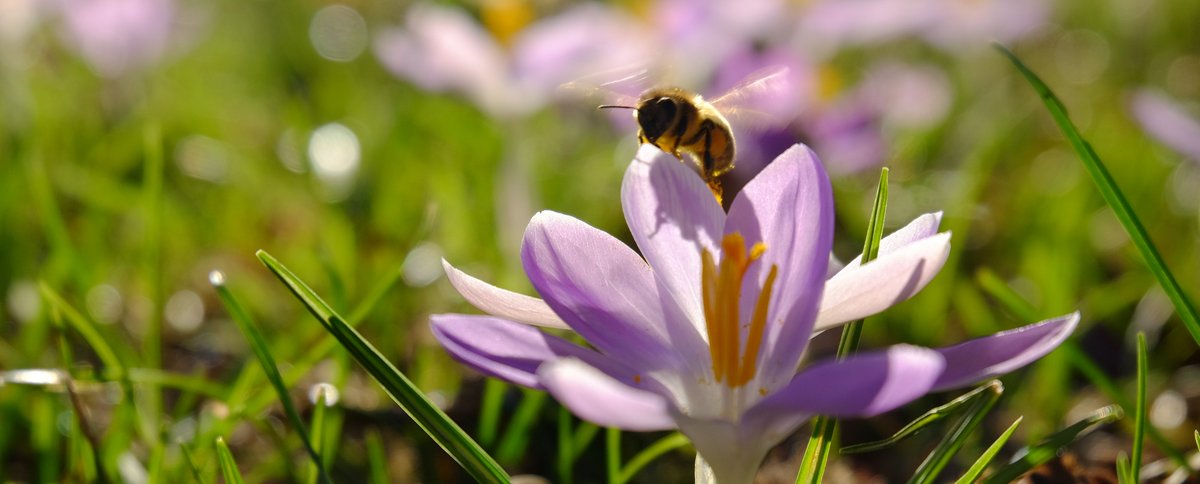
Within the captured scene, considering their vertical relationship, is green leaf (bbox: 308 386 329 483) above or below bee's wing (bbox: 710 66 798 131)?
below

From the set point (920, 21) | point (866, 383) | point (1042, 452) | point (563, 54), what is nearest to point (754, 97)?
point (1042, 452)

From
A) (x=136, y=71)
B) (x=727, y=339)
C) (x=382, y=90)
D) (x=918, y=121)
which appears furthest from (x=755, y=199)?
(x=382, y=90)

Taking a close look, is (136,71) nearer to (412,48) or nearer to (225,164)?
(225,164)

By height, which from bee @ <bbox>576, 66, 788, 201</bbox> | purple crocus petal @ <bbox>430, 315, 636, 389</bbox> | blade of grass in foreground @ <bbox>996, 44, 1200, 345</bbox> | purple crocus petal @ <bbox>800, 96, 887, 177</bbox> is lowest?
purple crocus petal @ <bbox>800, 96, 887, 177</bbox>

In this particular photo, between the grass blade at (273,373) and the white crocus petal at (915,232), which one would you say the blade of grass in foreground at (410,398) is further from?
the white crocus petal at (915,232)

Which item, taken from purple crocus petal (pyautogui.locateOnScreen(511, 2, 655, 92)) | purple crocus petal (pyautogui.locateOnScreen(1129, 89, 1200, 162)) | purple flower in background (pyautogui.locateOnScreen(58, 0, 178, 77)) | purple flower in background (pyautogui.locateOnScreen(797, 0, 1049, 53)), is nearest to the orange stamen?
purple crocus petal (pyautogui.locateOnScreen(1129, 89, 1200, 162))

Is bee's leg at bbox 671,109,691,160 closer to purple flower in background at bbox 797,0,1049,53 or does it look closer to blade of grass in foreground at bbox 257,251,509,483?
blade of grass in foreground at bbox 257,251,509,483

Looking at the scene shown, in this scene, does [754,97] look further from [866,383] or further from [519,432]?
[866,383]
